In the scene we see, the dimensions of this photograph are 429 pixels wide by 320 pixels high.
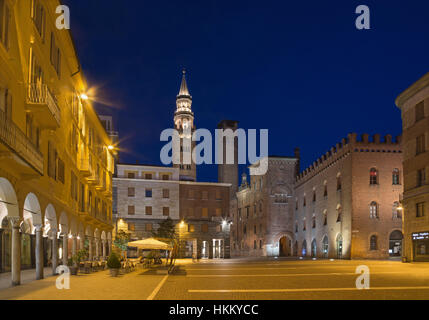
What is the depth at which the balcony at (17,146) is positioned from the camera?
14328 mm

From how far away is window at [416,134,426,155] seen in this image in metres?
38.4

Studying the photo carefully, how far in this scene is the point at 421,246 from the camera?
124 feet

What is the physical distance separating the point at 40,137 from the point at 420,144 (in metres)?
30.0

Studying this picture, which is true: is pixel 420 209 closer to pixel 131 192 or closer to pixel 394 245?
pixel 394 245

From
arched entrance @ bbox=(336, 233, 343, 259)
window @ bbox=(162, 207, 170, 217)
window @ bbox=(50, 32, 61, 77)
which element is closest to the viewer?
window @ bbox=(50, 32, 61, 77)

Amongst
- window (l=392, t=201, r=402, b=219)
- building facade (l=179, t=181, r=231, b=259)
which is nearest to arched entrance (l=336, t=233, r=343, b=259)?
window (l=392, t=201, r=402, b=219)

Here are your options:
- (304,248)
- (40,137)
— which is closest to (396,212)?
(304,248)

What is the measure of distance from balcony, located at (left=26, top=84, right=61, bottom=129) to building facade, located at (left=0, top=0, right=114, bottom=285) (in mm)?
37

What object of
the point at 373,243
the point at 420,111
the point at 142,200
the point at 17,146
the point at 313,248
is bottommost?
the point at 313,248

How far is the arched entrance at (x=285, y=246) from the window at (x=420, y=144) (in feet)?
130

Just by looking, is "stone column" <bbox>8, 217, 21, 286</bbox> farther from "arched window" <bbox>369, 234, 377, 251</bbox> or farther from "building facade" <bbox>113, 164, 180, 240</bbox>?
"building facade" <bbox>113, 164, 180, 240</bbox>

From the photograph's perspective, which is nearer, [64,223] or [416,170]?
[64,223]

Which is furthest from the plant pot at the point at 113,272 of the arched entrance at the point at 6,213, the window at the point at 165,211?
the window at the point at 165,211
